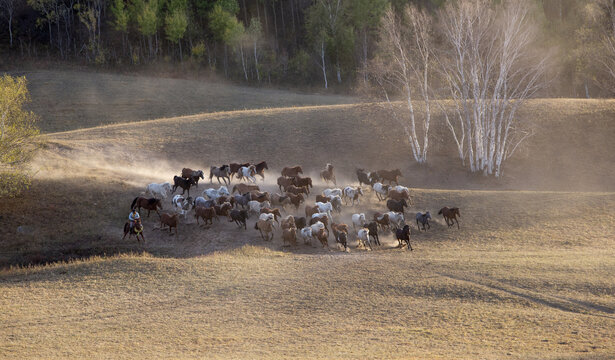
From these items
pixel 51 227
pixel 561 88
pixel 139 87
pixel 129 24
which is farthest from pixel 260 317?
pixel 129 24

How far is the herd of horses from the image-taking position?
24859 millimetres

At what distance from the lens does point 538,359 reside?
41.3ft

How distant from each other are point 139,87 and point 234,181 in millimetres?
48707

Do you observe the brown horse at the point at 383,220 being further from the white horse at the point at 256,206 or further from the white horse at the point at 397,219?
the white horse at the point at 256,206

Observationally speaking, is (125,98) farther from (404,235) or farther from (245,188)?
(404,235)

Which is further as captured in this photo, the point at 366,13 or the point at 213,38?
the point at 213,38

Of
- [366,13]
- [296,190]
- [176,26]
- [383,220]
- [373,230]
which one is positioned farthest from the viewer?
[366,13]

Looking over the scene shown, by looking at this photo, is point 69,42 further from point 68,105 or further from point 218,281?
point 218,281

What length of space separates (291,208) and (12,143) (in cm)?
1671

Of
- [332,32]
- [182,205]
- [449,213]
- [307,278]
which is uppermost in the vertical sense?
[332,32]

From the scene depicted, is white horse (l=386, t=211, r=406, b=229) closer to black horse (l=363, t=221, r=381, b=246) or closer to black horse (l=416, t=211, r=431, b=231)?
black horse (l=416, t=211, r=431, b=231)

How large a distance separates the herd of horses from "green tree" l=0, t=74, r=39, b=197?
279 inches

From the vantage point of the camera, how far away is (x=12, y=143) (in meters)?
31.0

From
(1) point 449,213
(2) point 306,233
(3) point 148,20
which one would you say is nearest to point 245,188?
(2) point 306,233
